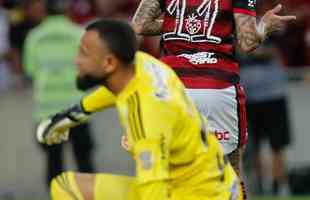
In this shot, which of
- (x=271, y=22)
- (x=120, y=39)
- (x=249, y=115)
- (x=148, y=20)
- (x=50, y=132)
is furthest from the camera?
(x=249, y=115)

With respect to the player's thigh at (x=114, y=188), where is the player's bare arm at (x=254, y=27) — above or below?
above

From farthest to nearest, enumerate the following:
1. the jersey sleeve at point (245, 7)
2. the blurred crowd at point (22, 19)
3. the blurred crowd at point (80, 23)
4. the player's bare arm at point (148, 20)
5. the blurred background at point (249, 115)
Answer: the blurred crowd at point (80, 23)
the blurred crowd at point (22, 19)
the blurred background at point (249, 115)
the player's bare arm at point (148, 20)
the jersey sleeve at point (245, 7)

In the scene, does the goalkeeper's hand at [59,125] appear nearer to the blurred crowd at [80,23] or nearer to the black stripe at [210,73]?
the black stripe at [210,73]

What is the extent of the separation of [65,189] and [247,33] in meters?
1.55

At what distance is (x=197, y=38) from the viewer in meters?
7.95

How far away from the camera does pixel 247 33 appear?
7707 millimetres

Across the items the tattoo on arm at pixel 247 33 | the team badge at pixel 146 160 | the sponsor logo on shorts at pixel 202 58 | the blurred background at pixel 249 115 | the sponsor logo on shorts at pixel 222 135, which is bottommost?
the blurred background at pixel 249 115

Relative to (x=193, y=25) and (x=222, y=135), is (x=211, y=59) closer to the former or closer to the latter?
(x=193, y=25)

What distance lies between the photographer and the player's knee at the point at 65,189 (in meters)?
6.86

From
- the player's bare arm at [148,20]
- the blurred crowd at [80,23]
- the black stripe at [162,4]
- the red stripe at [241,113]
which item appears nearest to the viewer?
the red stripe at [241,113]

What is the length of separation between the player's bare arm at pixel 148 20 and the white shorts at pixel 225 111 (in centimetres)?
65

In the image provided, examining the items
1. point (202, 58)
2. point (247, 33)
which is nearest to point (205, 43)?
point (202, 58)

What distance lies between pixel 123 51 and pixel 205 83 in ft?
4.66

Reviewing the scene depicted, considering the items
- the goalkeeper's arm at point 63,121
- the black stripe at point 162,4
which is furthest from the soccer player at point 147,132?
the black stripe at point 162,4
